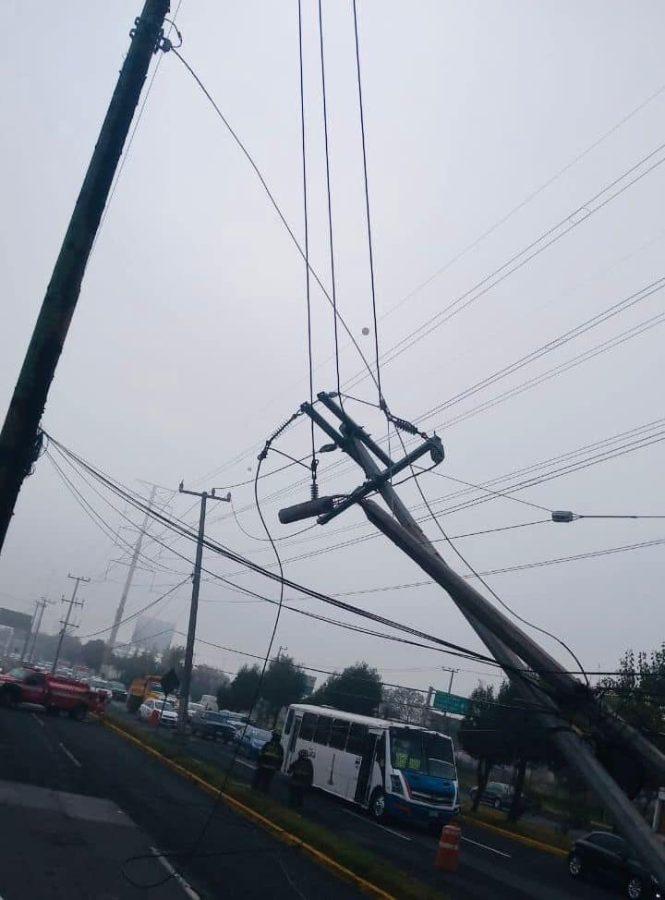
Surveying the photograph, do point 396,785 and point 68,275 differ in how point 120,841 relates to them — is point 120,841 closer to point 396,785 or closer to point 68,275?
point 68,275

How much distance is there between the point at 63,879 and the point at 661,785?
21.5 ft

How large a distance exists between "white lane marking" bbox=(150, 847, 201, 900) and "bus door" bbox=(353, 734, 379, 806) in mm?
13132

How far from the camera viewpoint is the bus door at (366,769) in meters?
25.1

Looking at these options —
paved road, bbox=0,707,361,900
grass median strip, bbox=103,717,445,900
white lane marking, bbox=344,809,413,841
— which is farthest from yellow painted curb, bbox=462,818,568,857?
paved road, bbox=0,707,361,900

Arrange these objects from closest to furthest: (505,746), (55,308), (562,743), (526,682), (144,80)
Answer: (55,308) < (144,80) < (562,743) < (526,682) < (505,746)

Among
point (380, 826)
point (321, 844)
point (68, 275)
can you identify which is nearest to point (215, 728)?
point (380, 826)

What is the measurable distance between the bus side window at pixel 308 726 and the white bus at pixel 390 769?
51.7 inches

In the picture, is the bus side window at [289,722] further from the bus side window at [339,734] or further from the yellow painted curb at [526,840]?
the yellow painted curb at [526,840]

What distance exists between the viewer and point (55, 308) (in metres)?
7.82

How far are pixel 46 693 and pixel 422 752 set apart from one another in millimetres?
21244

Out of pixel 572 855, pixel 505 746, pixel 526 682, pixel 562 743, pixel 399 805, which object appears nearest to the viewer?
pixel 562 743

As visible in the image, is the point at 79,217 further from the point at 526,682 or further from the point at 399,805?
the point at 399,805

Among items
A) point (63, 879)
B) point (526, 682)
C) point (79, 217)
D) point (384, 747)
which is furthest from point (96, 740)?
point (79, 217)

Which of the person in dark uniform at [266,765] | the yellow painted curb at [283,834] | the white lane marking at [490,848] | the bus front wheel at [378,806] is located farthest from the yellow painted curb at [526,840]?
the yellow painted curb at [283,834]
